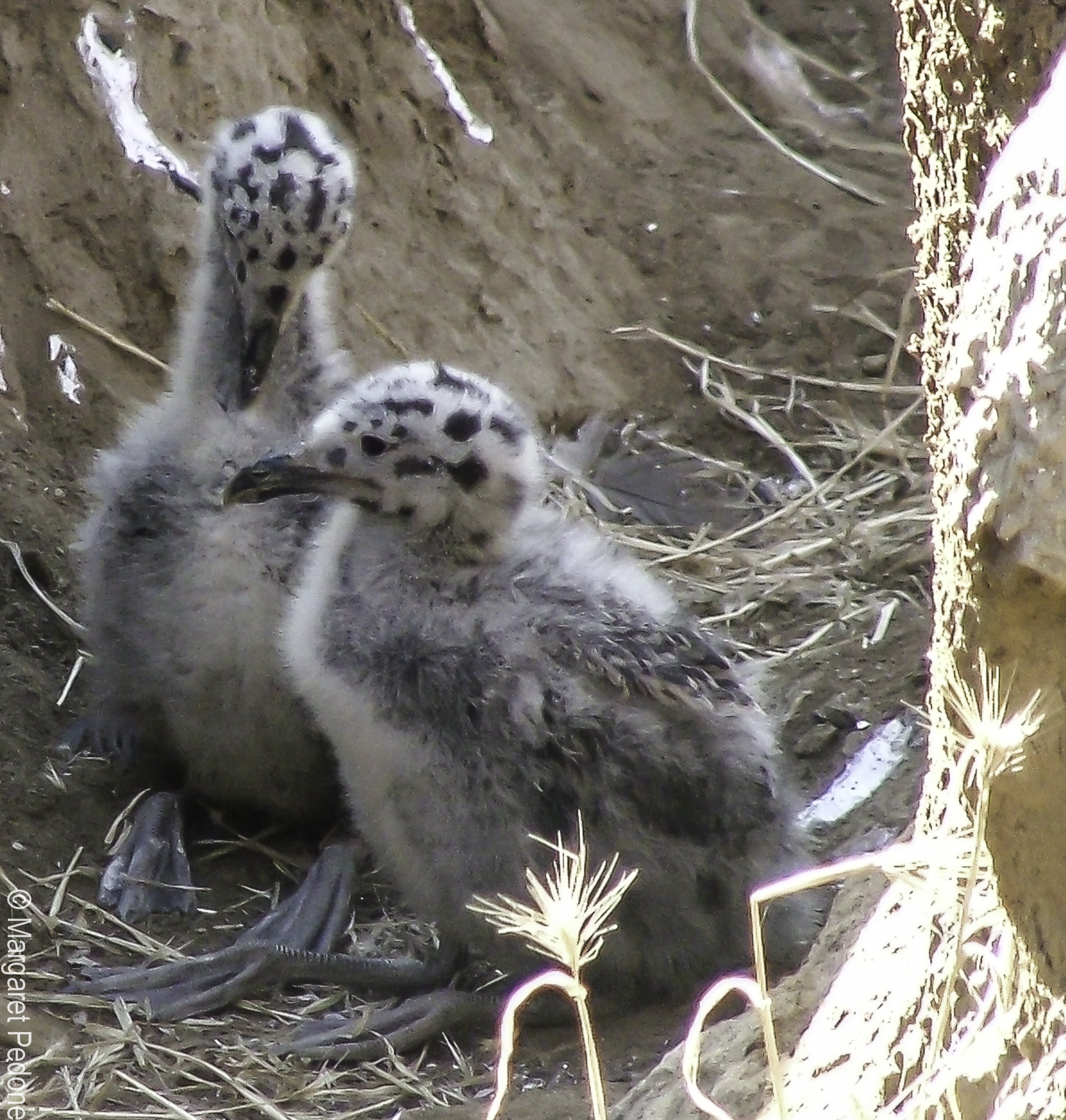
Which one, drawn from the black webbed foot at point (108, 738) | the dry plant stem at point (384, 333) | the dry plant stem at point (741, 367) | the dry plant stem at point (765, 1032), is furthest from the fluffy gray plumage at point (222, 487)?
the dry plant stem at point (741, 367)

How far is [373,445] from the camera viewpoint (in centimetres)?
287

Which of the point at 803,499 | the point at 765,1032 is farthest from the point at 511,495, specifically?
the point at 803,499

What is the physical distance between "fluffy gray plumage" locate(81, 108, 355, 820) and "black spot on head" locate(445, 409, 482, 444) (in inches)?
22.8

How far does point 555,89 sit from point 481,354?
1.14 m

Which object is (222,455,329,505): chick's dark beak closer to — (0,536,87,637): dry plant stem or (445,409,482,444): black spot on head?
(445,409,482,444): black spot on head

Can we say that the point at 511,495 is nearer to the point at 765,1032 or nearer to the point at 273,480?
the point at 273,480

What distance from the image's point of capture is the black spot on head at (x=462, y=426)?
113 inches

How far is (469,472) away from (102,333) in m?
1.83

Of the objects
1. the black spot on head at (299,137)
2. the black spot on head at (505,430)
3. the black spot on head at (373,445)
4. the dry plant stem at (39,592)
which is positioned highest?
the black spot on head at (299,137)

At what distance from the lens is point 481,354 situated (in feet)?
16.9

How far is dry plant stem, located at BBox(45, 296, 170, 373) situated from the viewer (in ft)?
14.2

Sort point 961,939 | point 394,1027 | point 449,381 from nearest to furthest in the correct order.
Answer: point 961,939, point 449,381, point 394,1027

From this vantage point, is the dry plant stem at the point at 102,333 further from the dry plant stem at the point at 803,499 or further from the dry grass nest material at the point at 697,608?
the dry plant stem at the point at 803,499

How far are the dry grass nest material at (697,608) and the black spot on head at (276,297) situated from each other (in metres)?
1.24
